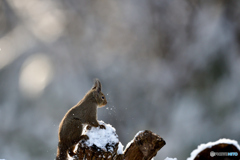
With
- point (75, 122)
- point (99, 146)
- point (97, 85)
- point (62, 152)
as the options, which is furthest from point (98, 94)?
point (99, 146)

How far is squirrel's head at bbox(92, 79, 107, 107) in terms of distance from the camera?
3.04m

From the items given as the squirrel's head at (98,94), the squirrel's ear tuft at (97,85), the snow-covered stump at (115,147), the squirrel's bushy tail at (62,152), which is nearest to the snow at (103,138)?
the snow-covered stump at (115,147)

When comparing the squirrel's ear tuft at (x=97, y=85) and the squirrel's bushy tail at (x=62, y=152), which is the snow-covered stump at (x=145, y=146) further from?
the squirrel's ear tuft at (x=97, y=85)

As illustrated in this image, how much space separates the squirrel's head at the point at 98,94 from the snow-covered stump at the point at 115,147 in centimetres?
87

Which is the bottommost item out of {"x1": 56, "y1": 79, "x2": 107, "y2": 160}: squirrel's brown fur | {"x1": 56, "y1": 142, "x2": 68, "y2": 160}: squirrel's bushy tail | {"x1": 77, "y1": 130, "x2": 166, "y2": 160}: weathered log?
{"x1": 77, "y1": 130, "x2": 166, "y2": 160}: weathered log

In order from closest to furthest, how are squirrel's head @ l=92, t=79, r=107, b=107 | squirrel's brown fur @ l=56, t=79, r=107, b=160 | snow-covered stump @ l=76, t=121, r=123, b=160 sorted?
snow-covered stump @ l=76, t=121, r=123, b=160 < squirrel's brown fur @ l=56, t=79, r=107, b=160 < squirrel's head @ l=92, t=79, r=107, b=107

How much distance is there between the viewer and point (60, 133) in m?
2.52

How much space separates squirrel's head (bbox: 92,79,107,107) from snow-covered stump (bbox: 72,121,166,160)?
87cm

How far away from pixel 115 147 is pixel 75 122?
2.06 feet

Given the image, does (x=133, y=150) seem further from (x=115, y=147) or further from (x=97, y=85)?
(x=97, y=85)

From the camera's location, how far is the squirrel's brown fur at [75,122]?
2.44 meters

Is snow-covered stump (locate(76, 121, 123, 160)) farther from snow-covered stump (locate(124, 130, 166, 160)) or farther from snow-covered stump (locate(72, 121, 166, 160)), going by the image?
snow-covered stump (locate(124, 130, 166, 160))

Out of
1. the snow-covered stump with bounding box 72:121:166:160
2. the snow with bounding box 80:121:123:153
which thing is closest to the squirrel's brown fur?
the snow with bounding box 80:121:123:153

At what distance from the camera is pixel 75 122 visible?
8.43 ft
